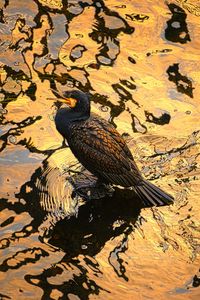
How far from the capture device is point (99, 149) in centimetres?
635

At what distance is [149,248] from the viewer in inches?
243

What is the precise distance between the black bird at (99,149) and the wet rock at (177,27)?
292 centimetres

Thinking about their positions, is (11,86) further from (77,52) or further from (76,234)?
(76,234)

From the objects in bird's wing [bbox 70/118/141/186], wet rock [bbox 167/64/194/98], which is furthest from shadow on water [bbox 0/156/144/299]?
wet rock [bbox 167/64/194/98]

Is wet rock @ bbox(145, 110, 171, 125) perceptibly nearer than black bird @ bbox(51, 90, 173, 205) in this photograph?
No

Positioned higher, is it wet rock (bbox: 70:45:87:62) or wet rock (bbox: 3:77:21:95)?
wet rock (bbox: 70:45:87:62)

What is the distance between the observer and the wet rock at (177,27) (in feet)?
29.6

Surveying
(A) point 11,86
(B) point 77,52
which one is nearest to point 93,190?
(A) point 11,86

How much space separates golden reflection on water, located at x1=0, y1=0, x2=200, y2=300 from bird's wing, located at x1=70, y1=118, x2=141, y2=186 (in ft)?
1.13

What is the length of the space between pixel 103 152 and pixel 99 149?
0.05 meters

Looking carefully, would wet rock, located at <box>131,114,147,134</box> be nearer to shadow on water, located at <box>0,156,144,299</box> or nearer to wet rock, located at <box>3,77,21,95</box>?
shadow on water, located at <box>0,156,144,299</box>

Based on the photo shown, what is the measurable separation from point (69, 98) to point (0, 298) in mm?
1951

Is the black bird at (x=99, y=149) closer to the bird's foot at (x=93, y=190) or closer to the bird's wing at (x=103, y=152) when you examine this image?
the bird's wing at (x=103, y=152)

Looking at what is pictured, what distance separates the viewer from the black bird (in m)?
6.36
